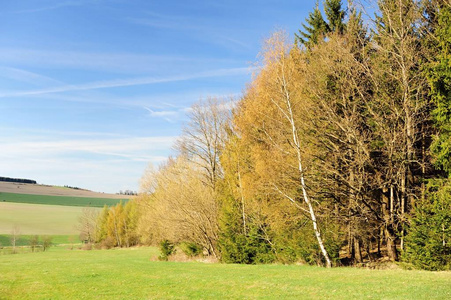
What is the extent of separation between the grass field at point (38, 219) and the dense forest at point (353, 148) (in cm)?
8701

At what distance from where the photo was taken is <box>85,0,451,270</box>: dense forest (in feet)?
60.4

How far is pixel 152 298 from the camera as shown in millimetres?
14203

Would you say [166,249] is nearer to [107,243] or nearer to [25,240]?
[107,243]

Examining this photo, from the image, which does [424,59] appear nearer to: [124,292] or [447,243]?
[447,243]

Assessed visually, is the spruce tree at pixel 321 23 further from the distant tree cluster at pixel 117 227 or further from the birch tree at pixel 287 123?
the distant tree cluster at pixel 117 227

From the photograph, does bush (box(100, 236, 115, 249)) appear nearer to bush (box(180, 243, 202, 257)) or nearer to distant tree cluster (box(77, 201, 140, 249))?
distant tree cluster (box(77, 201, 140, 249))

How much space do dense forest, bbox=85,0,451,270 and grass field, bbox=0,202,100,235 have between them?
87.0 metres

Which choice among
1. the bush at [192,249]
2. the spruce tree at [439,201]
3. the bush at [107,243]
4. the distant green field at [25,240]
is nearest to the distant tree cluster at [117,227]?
the bush at [107,243]

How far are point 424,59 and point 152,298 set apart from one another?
1832cm

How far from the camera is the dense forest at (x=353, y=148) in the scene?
18.4 meters

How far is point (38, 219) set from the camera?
378 ft

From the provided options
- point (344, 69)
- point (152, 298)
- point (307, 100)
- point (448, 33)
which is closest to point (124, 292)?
point (152, 298)

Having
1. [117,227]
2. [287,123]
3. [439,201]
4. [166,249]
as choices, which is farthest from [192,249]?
[117,227]

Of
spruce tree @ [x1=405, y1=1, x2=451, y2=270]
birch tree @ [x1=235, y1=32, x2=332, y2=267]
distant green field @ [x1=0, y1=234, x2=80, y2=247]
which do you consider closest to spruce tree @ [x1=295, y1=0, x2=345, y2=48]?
birch tree @ [x1=235, y1=32, x2=332, y2=267]
